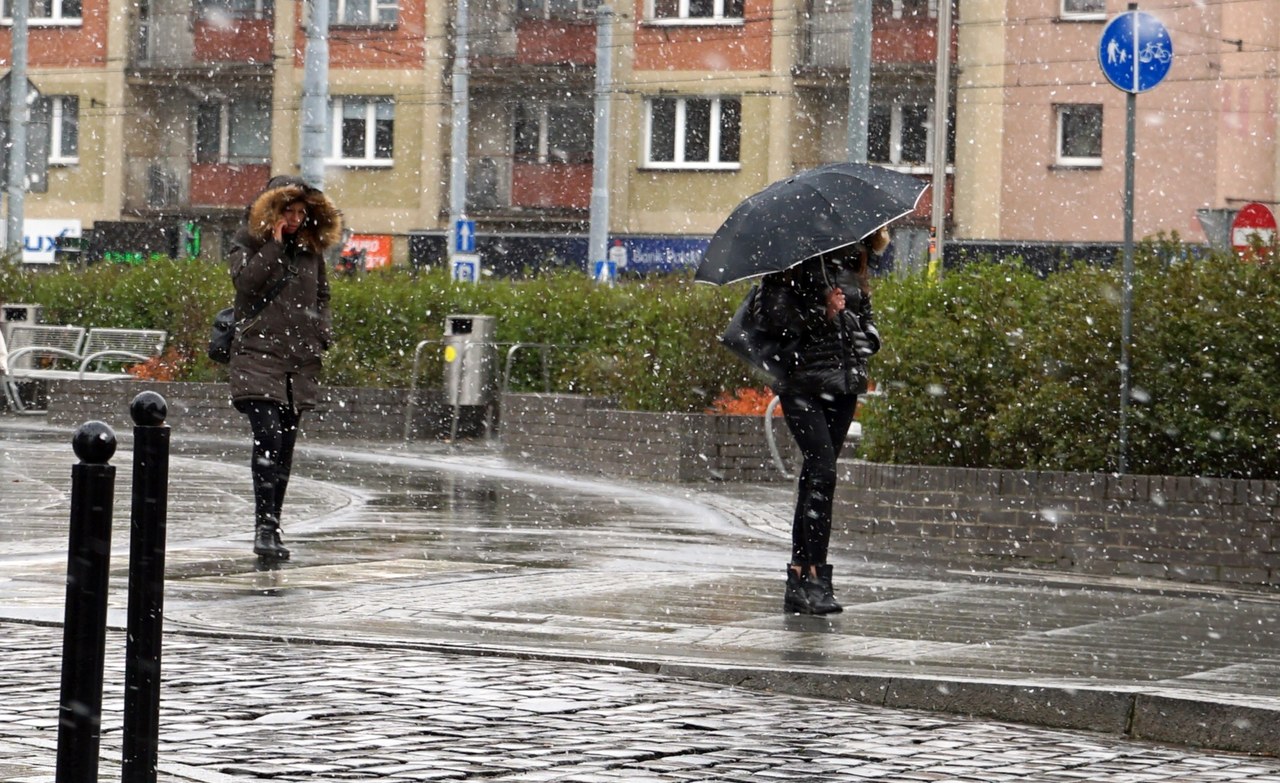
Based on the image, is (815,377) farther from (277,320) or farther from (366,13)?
(366,13)

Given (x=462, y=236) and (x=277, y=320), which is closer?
(x=277, y=320)

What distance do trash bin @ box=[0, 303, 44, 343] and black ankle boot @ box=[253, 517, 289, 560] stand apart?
60.1 feet

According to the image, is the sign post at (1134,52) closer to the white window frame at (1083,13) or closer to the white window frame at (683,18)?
the white window frame at (1083,13)

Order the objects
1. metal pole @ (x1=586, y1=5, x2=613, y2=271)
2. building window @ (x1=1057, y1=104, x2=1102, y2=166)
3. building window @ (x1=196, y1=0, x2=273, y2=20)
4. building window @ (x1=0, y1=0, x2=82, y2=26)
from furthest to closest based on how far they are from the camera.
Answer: building window @ (x1=0, y1=0, x2=82, y2=26) → building window @ (x1=196, y1=0, x2=273, y2=20) → building window @ (x1=1057, y1=104, x2=1102, y2=166) → metal pole @ (x1=586, y1=5, x2=613, y2=271)

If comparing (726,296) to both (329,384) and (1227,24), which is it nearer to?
(329,384)

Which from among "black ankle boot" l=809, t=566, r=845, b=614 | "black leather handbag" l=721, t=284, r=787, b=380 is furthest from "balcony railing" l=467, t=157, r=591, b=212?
"black ankle boot" l=809, t=566, r=845, b=614

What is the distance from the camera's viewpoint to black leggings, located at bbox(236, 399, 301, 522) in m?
11.9

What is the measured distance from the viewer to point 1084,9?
48.1 metres

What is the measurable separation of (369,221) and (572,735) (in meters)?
47.7

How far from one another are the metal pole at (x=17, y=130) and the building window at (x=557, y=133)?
16503mm

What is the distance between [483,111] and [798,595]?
44780 mm

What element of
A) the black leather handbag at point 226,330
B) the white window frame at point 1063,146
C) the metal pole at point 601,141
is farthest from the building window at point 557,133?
the black leather handbag at point 226,330

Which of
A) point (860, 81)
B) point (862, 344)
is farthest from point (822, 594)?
point (860, 81)

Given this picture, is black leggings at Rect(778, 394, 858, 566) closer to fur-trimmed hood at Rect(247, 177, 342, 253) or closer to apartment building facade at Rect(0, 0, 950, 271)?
fur-trimmed hood at Rect(247, 177, 342, 253)
